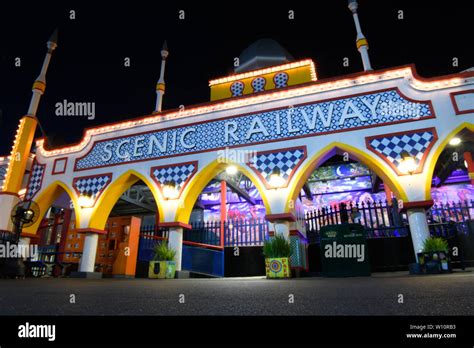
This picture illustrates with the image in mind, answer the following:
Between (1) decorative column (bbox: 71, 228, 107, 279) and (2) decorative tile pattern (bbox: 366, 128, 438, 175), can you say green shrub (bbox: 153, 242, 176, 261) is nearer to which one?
(1) decorative column (bbox: 71, 228, 107, 279)

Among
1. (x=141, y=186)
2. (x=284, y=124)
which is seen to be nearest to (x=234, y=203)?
(x=141, y=186)

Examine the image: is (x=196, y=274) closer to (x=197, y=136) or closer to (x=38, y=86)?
(x=197, y=136)

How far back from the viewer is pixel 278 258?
7.01 metres

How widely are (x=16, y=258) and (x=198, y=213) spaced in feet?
39.9

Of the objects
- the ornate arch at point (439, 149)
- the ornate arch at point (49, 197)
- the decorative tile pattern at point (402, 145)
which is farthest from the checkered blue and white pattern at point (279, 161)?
the ornate arch at point (49, 197)

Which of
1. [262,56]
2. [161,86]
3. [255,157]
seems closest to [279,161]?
[255,157]

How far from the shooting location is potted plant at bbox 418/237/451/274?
6.51 meters

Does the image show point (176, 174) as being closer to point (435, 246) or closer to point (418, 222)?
point (418, 222)

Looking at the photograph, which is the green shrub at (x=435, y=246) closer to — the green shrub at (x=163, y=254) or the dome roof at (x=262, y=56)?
the green shrub at (x=163, y=254)

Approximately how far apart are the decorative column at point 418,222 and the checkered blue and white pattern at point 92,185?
32.6 feet

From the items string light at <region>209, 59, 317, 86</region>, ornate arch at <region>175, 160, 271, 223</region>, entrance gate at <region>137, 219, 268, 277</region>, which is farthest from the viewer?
string light at <region>209, 59, 317, 86</region>

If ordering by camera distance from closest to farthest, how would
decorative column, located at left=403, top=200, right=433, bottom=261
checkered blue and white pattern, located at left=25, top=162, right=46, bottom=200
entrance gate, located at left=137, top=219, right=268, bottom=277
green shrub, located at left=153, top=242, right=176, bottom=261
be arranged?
decorative column, located at left=403, top=200, right=433, bottom=261
green shrub, located at left=153, top=242, right=176, bottom=261
entrance gate, located at left=137, top=219, right=268, bottom=277
checkered blue and white pattern, located at left=25, top=162, right=46, bottom=200

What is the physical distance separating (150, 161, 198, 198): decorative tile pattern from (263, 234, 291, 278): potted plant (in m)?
3.99

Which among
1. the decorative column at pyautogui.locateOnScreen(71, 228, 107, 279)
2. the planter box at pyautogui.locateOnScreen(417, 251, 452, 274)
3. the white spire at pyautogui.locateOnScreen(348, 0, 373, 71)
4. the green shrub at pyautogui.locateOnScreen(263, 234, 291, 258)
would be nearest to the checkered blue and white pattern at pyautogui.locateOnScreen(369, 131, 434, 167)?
the planter box at pyautogui.locateOnScreen(417, 251, 452, 274)
